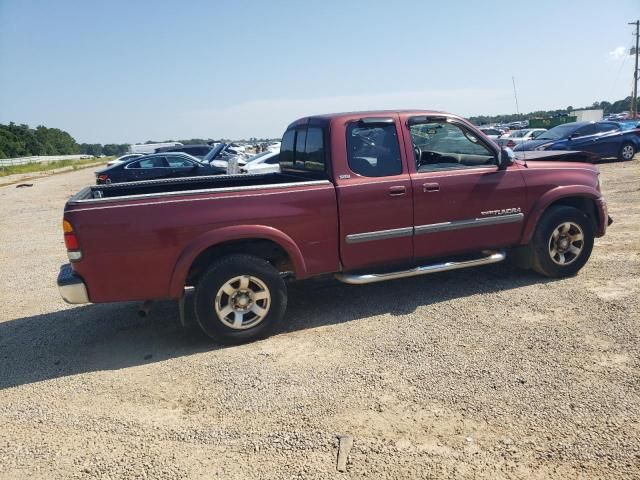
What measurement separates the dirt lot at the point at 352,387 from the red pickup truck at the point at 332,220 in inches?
17.5

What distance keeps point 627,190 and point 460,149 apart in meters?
8.20

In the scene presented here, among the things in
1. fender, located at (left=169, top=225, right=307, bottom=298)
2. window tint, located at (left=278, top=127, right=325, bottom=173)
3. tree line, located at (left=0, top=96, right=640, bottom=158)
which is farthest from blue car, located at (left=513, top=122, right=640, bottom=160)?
tree line, located at (left=0, top=96, right=640, bottom=158)

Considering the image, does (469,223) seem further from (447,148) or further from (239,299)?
(239,299)

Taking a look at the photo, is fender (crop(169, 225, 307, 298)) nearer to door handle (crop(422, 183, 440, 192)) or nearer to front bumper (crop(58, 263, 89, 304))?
front bumper (crop(58, 263, 89, 304))

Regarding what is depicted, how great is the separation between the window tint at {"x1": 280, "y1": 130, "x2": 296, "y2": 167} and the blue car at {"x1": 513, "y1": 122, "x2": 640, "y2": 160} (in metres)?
12.9

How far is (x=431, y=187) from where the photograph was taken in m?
4.80

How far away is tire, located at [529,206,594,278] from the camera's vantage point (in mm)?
5344

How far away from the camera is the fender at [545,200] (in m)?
5.26

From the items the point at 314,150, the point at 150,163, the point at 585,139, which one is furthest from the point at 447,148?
the point at 150,163

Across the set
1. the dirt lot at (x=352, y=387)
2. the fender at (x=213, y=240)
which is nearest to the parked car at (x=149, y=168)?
the dirt lot at (x=352, y=387)

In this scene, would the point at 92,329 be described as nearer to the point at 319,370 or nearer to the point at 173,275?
the point at 173,275

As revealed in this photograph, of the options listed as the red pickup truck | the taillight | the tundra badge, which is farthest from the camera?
the tundra badge

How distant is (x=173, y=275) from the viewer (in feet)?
13.3

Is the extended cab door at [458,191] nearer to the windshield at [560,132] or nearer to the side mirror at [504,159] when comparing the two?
the side mirror at [504,159]
